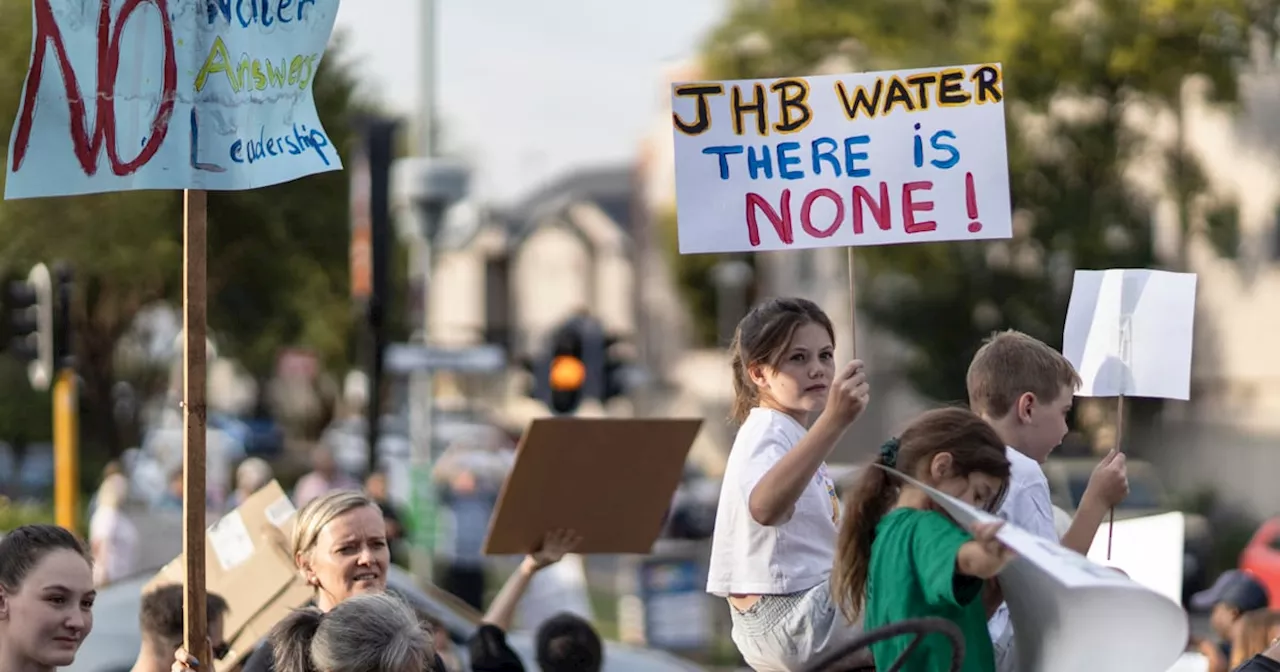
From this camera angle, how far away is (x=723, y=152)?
18.7ft

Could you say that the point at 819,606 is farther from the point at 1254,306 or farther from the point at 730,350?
the point at 1254,306

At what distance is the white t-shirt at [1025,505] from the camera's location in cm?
474

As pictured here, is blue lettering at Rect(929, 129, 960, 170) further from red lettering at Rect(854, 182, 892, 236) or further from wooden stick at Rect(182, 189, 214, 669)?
wooden stick at Rect(182, 189, 214, 669)

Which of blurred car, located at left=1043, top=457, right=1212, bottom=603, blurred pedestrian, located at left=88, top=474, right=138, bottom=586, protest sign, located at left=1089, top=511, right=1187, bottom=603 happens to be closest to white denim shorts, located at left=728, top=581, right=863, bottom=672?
protest sign, located at left=1089, top=511, right=1187, bottom=603

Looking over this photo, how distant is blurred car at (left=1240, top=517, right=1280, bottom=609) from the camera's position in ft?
54.6

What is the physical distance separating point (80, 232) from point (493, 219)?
77279 mm

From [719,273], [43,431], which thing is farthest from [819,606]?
[43,431]

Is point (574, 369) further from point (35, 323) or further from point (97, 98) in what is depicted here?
point (97, 98)

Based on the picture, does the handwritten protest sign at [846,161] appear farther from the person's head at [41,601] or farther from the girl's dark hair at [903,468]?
the person's head at [41,601]

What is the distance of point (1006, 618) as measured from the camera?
4914mm

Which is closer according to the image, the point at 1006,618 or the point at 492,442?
the point at 1006,618

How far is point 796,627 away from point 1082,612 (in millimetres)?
1315

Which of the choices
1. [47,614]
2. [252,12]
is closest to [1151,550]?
[252,12]

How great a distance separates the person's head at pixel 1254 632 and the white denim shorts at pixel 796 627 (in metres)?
3.55
